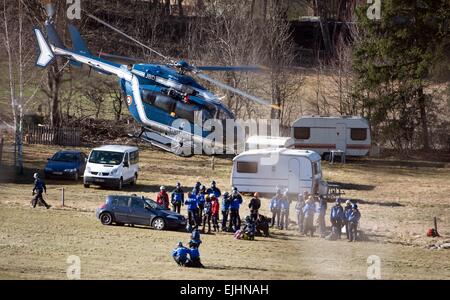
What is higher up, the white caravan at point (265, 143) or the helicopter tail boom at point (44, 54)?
the helicopter tail boom at point (44, 54)

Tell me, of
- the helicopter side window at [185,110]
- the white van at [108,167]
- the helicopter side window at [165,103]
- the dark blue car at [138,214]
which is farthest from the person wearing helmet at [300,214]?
the white van at [108,167]

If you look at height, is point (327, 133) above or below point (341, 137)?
above

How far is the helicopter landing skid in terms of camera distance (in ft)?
115

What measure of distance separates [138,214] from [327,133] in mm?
22529

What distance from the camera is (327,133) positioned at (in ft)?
163

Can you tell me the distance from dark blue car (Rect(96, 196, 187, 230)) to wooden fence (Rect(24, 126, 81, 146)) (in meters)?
20.2

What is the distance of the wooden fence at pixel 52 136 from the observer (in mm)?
48375

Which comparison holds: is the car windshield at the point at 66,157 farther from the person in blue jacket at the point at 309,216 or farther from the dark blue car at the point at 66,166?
the person in blue jacket at the point at 309,216

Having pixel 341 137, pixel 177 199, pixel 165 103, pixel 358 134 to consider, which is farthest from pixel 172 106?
pixel 358 134

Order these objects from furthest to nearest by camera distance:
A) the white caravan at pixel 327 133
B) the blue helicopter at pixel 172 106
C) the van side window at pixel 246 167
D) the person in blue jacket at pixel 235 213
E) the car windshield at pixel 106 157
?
the white caravan at pixel 327 133 < the car windshield at pixel 106 157 < the van side window at pixel 246 167 < the blue helicopter at pixel 172 106 < the person in blue jacket at pixel 235 213

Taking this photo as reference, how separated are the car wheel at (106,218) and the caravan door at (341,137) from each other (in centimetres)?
2281

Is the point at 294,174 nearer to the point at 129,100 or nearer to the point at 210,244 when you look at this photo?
the point at 129,100

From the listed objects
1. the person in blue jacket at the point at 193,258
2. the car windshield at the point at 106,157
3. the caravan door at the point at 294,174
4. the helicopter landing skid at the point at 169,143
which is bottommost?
the person in blue jacket at the point at 193,258

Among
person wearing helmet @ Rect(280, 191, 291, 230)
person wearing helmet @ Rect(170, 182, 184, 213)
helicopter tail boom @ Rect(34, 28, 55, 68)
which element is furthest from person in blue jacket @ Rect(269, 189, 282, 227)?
helicopter tail boom @ Rect(34, 28, 55, 68)
